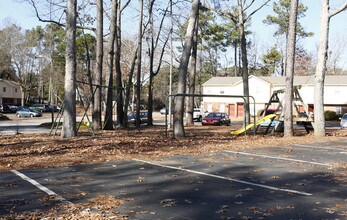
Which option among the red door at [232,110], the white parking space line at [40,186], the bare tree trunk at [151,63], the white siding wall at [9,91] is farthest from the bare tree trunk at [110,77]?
the white siding wall at [9,91]

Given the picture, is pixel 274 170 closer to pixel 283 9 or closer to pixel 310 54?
pixel 283 9

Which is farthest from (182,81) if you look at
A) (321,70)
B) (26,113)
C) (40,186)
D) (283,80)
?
(283,80)

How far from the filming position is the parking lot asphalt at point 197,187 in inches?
228

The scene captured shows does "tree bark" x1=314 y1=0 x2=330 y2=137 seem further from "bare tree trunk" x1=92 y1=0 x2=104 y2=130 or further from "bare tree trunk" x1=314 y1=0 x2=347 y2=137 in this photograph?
"bare tree trunk" x1=92 y1=0 x2=104 y2=130

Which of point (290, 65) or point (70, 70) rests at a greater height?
point (290, 65)

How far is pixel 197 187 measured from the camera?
7406 millimetres

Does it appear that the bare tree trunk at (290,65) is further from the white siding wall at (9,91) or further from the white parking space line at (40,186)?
the white siding wall at (9,91)

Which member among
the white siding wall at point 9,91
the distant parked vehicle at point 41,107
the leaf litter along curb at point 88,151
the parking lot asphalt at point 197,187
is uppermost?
the white siding wall at point 9,91

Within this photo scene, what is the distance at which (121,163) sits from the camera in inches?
406

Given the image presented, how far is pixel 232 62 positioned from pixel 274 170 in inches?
2695

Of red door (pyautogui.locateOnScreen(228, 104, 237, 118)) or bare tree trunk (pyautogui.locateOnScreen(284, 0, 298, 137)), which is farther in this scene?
red door (pyautogui.locateOnScreen(228, 104, 237, 118))

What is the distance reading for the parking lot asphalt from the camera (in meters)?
5.80

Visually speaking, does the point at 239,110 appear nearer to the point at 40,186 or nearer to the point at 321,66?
the point at 321,66

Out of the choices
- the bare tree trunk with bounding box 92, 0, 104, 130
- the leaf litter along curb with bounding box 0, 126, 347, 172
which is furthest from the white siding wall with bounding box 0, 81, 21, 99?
the leaf litter along curb with bounding box 0, 126, 347, 172
